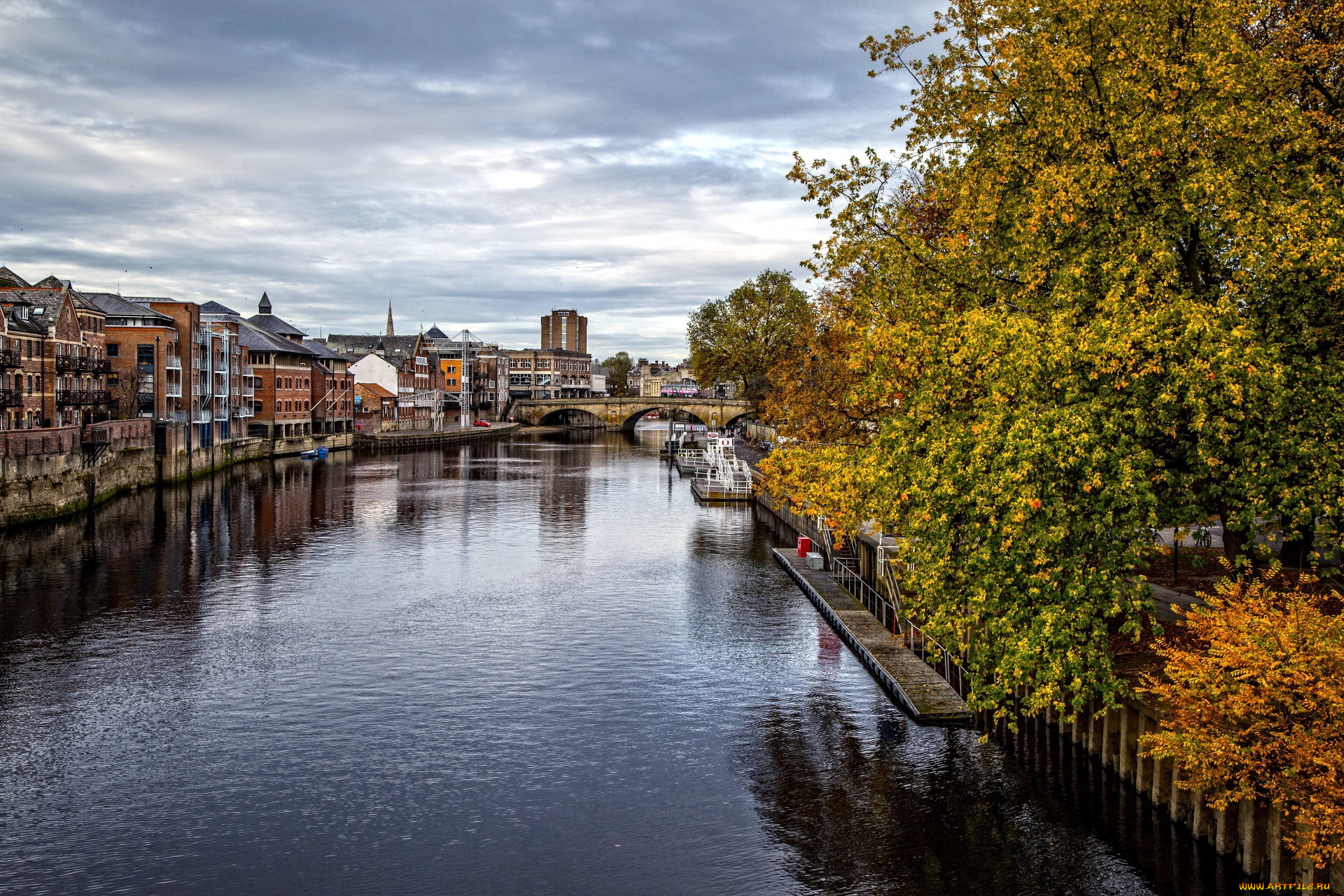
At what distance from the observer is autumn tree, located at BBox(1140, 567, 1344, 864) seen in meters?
17.0

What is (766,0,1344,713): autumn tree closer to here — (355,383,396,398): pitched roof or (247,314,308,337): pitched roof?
(247,314,308,337): pitched roof

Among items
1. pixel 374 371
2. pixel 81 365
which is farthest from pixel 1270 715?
pixel 374 371

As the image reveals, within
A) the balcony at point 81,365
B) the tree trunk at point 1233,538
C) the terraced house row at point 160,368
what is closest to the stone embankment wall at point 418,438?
the terraced house row at point 160,368

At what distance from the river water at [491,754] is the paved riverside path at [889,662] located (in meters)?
0.66

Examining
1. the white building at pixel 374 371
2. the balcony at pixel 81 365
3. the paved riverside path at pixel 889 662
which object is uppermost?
the white building at pixel 374 371

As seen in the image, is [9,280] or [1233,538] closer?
[1233,538]

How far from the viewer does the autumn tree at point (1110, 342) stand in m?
21.8

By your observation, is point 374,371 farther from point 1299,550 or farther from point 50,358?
point 1299,550

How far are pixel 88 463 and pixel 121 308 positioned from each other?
109 ft

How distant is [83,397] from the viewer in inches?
3206

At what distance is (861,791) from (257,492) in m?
73.9

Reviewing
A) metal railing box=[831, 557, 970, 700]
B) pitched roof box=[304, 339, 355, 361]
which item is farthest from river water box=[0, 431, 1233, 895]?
pitched roof box=[304, 339, 355, 361]

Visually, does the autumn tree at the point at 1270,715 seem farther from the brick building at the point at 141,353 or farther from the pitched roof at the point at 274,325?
the pitched roof at the point at 274,325

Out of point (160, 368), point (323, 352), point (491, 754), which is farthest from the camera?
point (323, 352)
